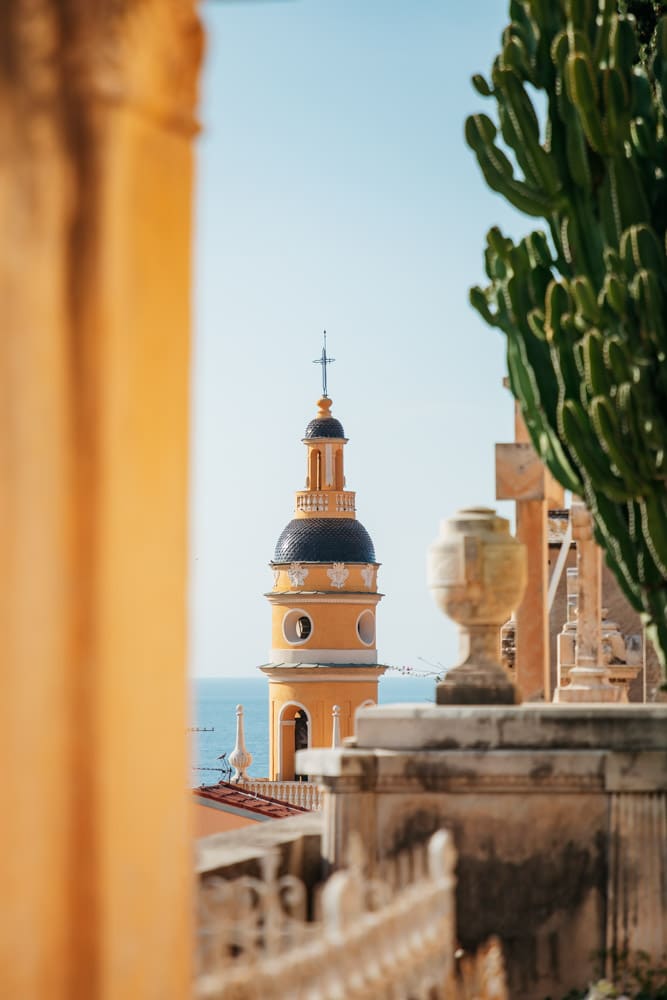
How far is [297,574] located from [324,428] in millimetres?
5875

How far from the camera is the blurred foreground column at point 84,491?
302cm

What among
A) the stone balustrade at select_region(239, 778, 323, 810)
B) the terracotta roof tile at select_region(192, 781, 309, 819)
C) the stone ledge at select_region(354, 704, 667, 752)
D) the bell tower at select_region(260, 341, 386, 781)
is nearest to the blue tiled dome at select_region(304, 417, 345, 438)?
the bell tower at select_region(260, 341, 386, 781)

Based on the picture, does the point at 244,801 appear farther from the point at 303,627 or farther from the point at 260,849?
the point at 303,627

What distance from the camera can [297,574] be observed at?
67.5 metres

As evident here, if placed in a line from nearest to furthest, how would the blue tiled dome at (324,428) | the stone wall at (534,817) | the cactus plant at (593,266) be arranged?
the stone wall at (534,817)
the cactus plant at (593,266)
the blue tiled dome at (324,428)

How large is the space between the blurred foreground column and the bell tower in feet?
207

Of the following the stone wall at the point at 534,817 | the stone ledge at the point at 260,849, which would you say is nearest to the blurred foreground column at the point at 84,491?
the stone ledge at the point at 260,849

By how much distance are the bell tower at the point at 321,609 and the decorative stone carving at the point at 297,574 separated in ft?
0.13

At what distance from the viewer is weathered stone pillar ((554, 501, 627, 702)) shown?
1085cm

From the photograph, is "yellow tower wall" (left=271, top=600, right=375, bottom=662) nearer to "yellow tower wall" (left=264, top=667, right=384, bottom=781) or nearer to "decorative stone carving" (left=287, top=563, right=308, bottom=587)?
"decorative stone carving" (left=287, top=563, right=308, bottom=587)

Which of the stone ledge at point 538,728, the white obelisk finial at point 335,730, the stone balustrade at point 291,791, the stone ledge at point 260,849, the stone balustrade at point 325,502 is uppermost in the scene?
the stone balustrade at point 325,502

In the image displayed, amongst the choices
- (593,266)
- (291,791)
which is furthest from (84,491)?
(291,791)

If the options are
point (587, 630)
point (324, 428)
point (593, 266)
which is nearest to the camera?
point (593, 266)

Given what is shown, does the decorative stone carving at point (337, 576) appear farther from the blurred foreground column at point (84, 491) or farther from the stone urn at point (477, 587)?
the blurred foreground column at point (84, 491)
